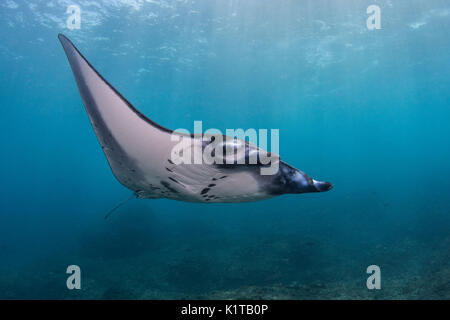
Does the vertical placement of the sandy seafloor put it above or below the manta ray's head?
below

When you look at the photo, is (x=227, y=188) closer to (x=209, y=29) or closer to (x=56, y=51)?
(x=209, y=29)

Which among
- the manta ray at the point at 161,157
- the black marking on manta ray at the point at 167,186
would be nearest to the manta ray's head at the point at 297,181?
the manta ray at the point at 161,157

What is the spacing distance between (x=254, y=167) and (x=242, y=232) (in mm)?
13281

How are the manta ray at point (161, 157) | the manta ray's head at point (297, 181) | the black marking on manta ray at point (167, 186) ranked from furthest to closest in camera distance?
the black marking on manta ray at point (167, 186)
the manta ray's head at point (297, 181)
the manta ray at point (161, 157)

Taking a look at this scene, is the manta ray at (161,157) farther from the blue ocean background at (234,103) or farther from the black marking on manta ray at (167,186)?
the blue ocean background at (234,103)

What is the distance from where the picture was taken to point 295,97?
36594mm

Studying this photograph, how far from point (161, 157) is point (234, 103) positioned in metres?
34.7

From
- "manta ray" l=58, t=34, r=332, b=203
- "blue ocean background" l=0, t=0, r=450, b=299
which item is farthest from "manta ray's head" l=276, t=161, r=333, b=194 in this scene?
"blue ocean background" l=0, t=0, r=450, b=299

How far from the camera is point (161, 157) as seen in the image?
2248 mm

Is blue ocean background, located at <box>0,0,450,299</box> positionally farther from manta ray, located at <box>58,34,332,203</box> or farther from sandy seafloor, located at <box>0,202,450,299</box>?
manta ray, located at <box>58,34,332,203</box>

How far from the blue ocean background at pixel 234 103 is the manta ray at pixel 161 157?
4.30 metres

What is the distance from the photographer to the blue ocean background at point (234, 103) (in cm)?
811

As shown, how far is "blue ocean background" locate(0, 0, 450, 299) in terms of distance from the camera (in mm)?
8109

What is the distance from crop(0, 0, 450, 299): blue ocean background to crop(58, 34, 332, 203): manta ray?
4302 mm
